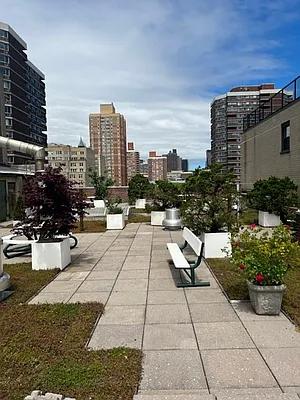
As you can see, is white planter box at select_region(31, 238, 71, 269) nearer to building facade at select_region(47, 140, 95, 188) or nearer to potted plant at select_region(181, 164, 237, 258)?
potted plant at select_region(181, 164, 237, 258)

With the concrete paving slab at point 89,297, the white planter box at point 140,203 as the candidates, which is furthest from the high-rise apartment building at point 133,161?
the concrete paving slab at point 89,297

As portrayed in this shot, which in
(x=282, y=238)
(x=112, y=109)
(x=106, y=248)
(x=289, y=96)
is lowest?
(x=106, y=248)

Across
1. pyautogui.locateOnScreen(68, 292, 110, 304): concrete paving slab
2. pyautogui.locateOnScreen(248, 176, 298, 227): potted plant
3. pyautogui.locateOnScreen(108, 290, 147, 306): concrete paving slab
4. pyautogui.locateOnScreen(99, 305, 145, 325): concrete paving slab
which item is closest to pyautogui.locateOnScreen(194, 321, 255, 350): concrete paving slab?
pyautogui.locateOnScreen(99, 305, 145, 325): concrete paving slab

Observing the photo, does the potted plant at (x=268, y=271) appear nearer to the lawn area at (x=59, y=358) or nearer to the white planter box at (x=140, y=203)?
the lawn area at (x=59, y=358)

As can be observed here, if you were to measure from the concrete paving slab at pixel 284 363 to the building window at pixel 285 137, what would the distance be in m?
14.7

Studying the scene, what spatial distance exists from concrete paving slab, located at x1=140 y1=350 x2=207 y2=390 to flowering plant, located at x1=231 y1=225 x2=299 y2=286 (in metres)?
1.55

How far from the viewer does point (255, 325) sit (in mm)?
4445

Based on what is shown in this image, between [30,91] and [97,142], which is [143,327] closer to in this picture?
[97,142]

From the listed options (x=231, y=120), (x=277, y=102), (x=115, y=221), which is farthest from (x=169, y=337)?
(x=231, y=120)

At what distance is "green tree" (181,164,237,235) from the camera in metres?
8.59

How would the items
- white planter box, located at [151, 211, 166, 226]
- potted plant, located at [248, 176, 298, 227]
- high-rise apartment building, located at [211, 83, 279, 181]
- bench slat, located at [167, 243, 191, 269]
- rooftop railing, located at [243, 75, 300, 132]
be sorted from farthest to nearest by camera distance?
high-rise apartment building, located at [211, 83, 279, 181] < rooftop railing, located at [243, 75, 300, 132] < white planter box, located at [151, 211, 166, 226] < potted plant, located at [248, 176, 298, 227] < bench slat, located at [167, 243, 191, 269]

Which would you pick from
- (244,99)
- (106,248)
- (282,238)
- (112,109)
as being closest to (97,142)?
(112,109)

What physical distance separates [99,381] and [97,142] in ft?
238

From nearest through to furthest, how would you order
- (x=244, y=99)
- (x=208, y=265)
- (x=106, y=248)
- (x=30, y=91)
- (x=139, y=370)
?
(x=139, y=370), (x=208, y=265), (x=106, y=248), (x=244, y=99), (x=30, y=91)
